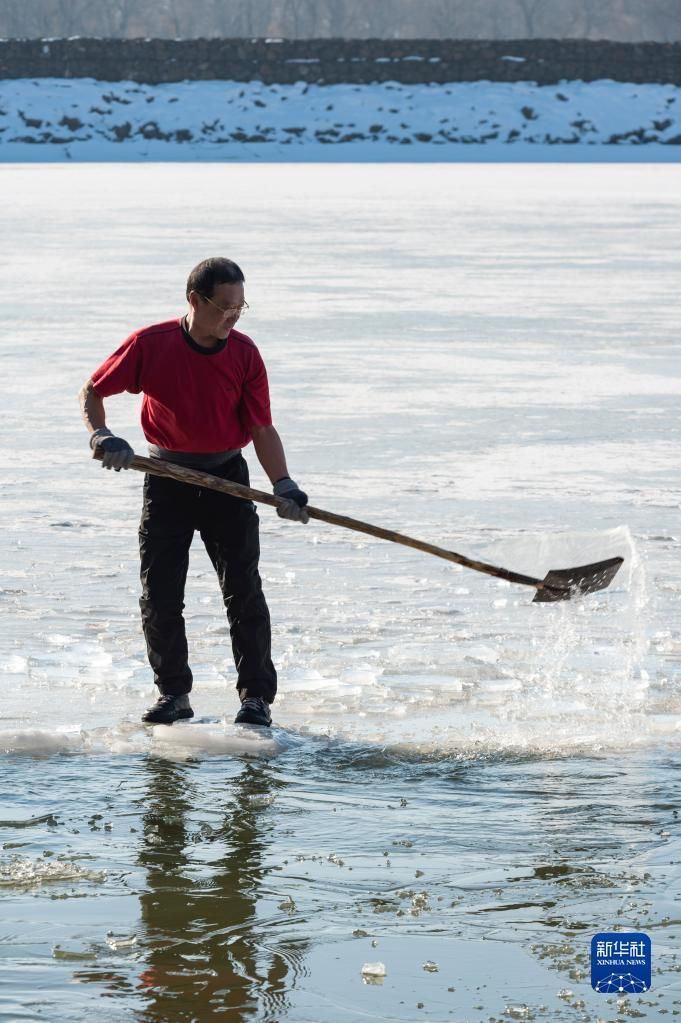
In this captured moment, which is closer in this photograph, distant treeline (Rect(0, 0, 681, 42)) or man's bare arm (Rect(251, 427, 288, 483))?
man's bare arm (Rect(251, 427, 288, 483))

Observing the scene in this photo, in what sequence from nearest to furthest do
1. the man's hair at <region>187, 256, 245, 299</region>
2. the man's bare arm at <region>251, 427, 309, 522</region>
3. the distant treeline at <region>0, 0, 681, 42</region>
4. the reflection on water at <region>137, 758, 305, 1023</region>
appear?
the reflection on water at <region>137, 758, 305, 1023</region> → the man's hair at <region>187, 256, 245, 299</region> → the man's bare arm at <region>251, 427, 309, 522</region> → the distant treeline at <region>0, 0, 681, 42</region>

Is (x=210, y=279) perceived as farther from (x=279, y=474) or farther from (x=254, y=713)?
(x=254, y=713)

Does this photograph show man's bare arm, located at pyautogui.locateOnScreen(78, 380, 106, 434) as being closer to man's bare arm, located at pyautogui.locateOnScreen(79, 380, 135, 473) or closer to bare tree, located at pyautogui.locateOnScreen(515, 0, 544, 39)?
man's bare arm, located at pyautogui.locateOnScreen(79, 380, 135, 473)

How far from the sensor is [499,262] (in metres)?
17.8

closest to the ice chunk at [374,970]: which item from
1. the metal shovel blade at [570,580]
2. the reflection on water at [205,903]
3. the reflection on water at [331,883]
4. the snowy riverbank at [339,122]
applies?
the reflection on water at [331,883]

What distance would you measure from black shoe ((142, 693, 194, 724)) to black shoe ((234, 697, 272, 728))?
15 centimetres

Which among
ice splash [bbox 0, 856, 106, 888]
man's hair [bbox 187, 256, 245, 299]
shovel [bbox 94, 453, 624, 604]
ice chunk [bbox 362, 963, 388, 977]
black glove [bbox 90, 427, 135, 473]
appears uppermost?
man's hair [bbox 187, 256, 245, 299]

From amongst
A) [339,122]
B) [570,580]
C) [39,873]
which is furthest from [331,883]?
[339,122]

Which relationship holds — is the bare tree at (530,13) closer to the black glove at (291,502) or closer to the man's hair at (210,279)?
the black glove at (291,502)

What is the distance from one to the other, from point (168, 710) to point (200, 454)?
0.71 metres

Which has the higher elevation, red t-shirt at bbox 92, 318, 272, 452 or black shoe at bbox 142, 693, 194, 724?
red t-shirt at bbox 92, 318, 272, 452

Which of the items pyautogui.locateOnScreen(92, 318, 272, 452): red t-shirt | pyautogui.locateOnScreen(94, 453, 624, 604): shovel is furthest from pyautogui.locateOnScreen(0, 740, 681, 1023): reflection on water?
pyautogui.locateOnScreen(92, 318, 272, 452): red t-shirt

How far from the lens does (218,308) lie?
4.72 m

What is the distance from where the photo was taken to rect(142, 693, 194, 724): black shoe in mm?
4980
